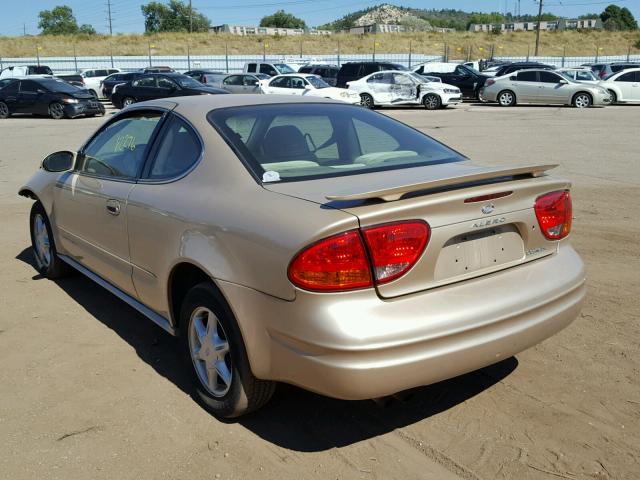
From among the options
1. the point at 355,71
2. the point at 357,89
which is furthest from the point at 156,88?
the point at 355,71

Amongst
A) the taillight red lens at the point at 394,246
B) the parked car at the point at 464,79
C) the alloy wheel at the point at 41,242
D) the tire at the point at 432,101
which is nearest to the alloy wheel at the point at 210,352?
the taillight red lens at the point at 394,246

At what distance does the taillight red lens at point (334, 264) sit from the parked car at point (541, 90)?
25450 mm

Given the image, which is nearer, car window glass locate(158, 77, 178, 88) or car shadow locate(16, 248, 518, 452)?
car shadow locate(16, 248, 518, 452)

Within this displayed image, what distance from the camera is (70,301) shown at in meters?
5.20

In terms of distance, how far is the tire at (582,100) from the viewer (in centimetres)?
2549

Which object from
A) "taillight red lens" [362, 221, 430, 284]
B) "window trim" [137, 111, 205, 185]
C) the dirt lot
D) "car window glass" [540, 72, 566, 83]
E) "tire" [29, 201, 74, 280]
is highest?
"car window glass" [540, 72, 566, 83]

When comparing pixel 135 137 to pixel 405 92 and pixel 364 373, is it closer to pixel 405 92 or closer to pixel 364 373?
pixel 364 373

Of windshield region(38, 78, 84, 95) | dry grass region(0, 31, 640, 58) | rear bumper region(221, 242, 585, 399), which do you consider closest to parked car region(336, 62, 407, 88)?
windshield region(38, 78, 84, 95)

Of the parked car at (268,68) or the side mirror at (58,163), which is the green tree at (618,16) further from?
the side mirror at (58,163)

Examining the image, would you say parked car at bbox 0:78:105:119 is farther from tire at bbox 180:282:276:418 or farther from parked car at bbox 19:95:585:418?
tire at bbox 180:282:276:418

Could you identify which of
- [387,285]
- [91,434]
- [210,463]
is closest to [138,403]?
[91,434]

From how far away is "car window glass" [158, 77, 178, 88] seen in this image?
2433cm

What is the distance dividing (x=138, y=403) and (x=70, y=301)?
1940 millimetres

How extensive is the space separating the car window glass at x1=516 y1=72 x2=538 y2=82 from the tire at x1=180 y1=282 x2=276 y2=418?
2590 cm
